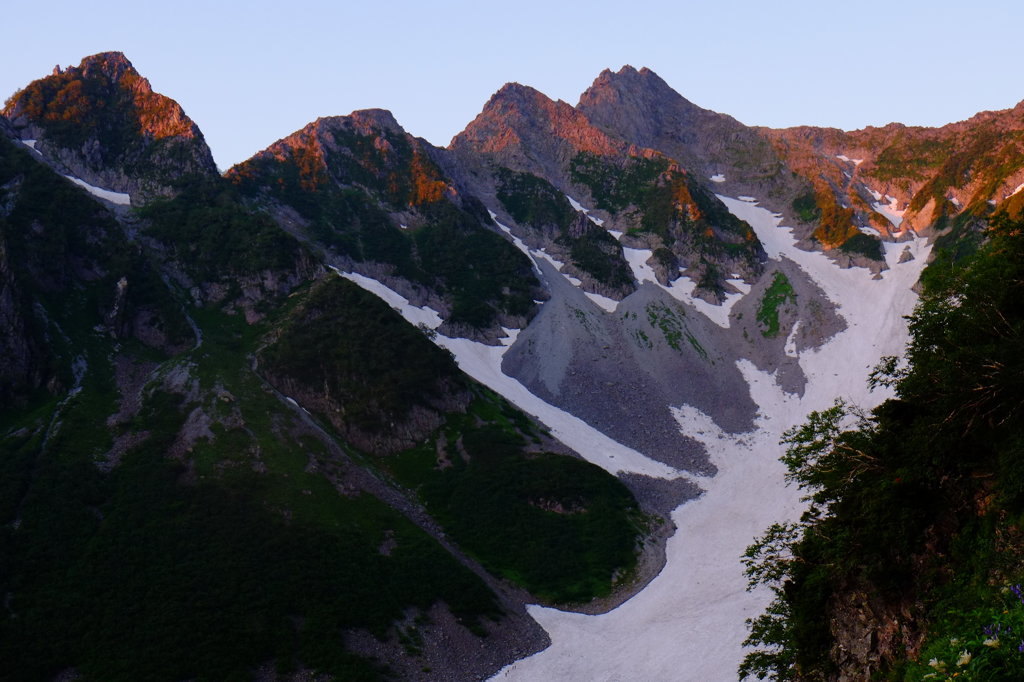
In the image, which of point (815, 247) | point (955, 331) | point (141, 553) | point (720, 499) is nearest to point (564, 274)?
point (815, 247)

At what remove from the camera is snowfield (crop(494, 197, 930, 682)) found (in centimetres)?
6473

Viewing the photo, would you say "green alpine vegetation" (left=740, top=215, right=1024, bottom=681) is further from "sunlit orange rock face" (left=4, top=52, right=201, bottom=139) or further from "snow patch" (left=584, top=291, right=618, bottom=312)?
"sunlit orange rock face" (left=4, top=52, right=201, bottom=139)

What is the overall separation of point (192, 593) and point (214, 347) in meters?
48.1

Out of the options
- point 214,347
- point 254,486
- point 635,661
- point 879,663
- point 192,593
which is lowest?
point 635,661

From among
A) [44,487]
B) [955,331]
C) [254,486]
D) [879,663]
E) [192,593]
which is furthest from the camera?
[254,486]

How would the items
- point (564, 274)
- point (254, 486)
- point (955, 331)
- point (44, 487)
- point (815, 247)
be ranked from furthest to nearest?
point (815, 247) → point (564, 274) → point (254, 486) → point (44, 487) → point (955, 331)

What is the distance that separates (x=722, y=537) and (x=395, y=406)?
49.2 meters

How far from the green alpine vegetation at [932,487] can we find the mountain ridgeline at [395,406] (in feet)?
0.42

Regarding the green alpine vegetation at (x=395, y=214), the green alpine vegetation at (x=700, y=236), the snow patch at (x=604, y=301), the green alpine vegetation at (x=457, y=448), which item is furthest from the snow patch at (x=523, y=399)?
the green alpine vegetation at (x=700, y=236)

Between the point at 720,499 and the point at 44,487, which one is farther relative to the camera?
the point at 720,499

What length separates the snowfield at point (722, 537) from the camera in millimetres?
64725

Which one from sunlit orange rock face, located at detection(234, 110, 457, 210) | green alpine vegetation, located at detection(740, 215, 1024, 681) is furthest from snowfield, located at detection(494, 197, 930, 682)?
sunlit orange rock face, located at detection(234, 110, 457, 210)

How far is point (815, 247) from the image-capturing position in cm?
18588

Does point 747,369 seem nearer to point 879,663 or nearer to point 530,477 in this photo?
point 530,477
